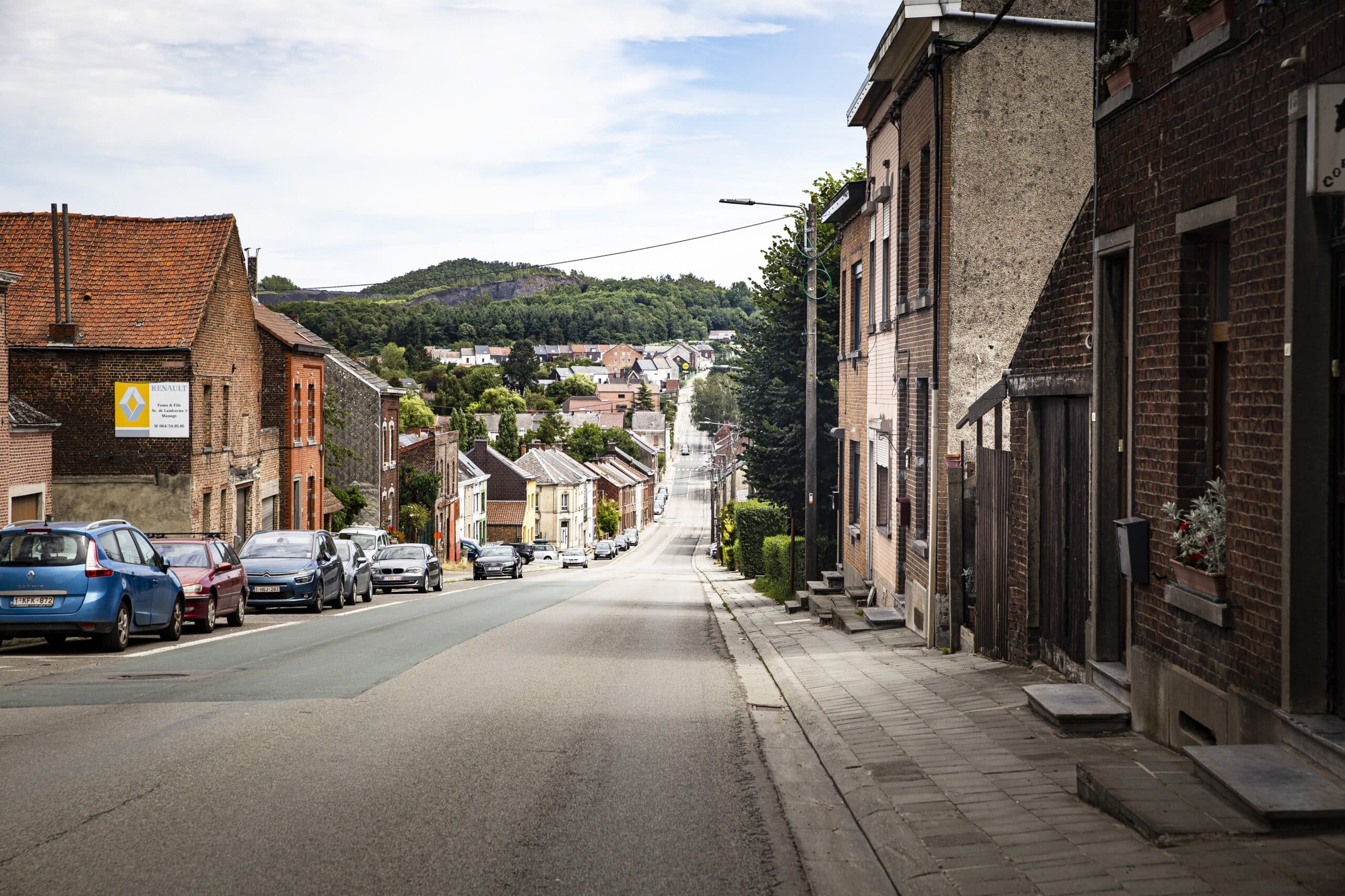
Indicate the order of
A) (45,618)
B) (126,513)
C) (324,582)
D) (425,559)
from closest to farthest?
(45,618) → (324,582) → (126,513) → (425,559)

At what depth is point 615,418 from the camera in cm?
17175

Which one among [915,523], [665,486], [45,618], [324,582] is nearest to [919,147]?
[915,523]

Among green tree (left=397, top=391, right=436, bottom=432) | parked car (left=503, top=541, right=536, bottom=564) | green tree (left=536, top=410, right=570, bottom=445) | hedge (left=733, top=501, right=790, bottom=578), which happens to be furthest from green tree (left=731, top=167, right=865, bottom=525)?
green tree (left=536, top=410, right=570, bottom=445)

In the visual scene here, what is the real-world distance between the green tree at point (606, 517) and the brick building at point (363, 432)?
198 ft

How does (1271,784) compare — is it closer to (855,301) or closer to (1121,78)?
(1121,78)

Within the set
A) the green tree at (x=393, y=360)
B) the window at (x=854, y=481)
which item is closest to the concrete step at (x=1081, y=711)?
the window at (x=854, y=481)

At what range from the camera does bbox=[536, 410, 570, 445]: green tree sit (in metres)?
129

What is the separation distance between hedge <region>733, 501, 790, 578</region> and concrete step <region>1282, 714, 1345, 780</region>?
116ft

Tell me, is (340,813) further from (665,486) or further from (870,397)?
(665,486)

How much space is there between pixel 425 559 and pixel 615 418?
448 feet

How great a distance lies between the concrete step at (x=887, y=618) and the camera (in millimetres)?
18297

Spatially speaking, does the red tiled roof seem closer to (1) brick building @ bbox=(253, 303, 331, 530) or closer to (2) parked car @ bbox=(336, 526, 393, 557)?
(1) brick building @ bbox=(253, 303, 331, 530)

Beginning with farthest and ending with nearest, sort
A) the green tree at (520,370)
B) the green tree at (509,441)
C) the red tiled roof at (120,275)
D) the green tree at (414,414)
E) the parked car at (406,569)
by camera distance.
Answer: the green tree at (520,370) → the green tree at (509,441) → the green tree at (414,414) → the parked car at (406,569) → the red tiled roof at (120,275)

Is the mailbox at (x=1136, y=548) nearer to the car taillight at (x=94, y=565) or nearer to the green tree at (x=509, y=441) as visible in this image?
the car taillight at (x=94, y=565)
